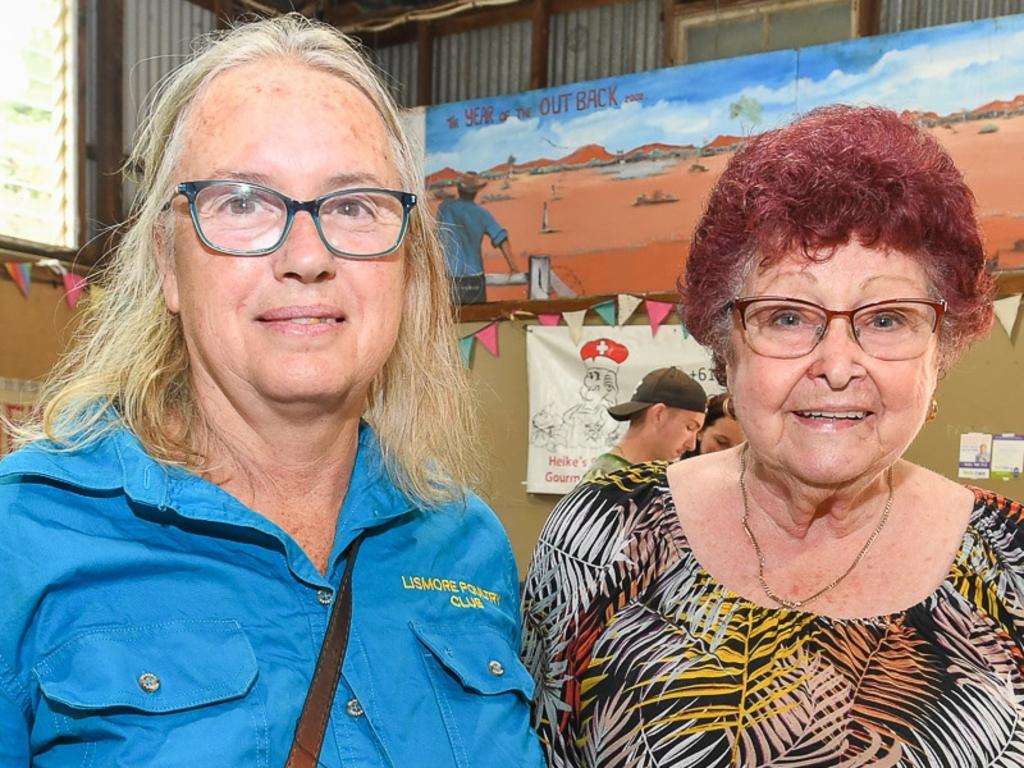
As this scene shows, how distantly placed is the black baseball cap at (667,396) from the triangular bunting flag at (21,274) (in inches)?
131

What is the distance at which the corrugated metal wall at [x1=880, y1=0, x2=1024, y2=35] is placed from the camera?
19.6ft

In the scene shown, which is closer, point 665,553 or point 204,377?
point 204,377

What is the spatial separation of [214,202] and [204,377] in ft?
0.86

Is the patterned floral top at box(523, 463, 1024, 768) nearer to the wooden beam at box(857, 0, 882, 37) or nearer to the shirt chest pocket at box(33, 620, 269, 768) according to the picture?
the shirt chest pocket at box(33, 620, 269, 768)

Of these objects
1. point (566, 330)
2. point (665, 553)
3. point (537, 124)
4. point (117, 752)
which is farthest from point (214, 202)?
point (537, 124)

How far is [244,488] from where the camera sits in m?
1.57

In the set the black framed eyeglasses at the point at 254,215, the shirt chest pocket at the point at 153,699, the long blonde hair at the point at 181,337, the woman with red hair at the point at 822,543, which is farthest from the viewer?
the woman with red hair at the point at 822,543

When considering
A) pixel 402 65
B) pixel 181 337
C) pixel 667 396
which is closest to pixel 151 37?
pixel 402 65

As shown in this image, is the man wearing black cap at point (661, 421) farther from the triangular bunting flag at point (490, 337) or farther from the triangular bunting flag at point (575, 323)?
the triangular bunting flag at point (490, 337)

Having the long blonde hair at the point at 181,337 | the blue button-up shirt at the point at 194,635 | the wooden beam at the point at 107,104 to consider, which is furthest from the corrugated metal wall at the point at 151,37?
the blue button-up shirt at the point at 194,635

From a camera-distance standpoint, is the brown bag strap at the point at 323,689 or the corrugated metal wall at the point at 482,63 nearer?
the brown bag strap at the point at 323,689

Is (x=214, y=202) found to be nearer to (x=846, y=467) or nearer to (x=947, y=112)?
(x=846, y=467)

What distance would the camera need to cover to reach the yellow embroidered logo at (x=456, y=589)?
5.43 ft

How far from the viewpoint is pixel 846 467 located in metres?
1.69
